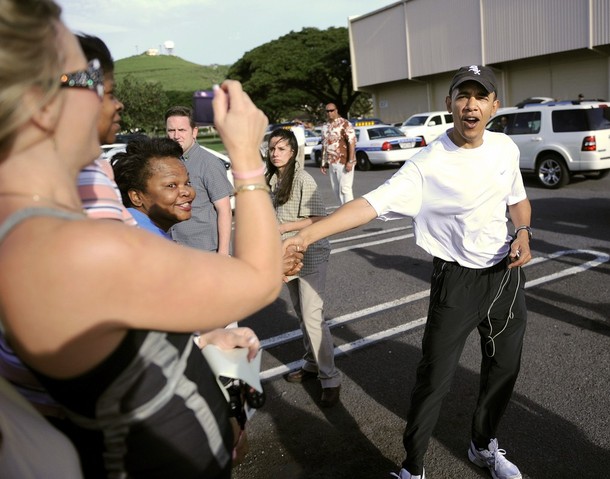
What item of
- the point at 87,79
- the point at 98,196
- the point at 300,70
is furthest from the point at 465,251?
the point at 300,70

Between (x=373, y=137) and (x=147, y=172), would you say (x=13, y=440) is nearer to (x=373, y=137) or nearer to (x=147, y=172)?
(x=147, y=172)

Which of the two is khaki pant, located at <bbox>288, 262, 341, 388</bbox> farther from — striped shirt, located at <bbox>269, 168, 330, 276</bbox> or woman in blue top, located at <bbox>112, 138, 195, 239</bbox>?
woman in blue top, located at <bbox>112, 138, 195, 239</bbox>

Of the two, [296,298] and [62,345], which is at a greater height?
[62,345]

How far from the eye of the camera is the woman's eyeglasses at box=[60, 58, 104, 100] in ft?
3.68

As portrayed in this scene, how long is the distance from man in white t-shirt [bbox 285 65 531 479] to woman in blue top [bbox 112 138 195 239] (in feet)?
3.63

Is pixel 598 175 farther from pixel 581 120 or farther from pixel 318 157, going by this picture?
pixel 318 157

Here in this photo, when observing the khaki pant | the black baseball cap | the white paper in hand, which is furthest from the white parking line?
the white paper in hand

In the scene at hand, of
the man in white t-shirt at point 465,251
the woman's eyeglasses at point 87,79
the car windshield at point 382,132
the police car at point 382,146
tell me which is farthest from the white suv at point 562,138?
the woman's eyeglasses at point 87,79

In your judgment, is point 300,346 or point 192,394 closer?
point 192,394

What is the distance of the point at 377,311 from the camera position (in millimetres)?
5508

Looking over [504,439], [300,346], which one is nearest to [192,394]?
[504,439]

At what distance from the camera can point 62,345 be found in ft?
3.47

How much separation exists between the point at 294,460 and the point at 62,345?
2469 mm

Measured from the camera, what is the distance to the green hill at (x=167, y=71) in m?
97.9
